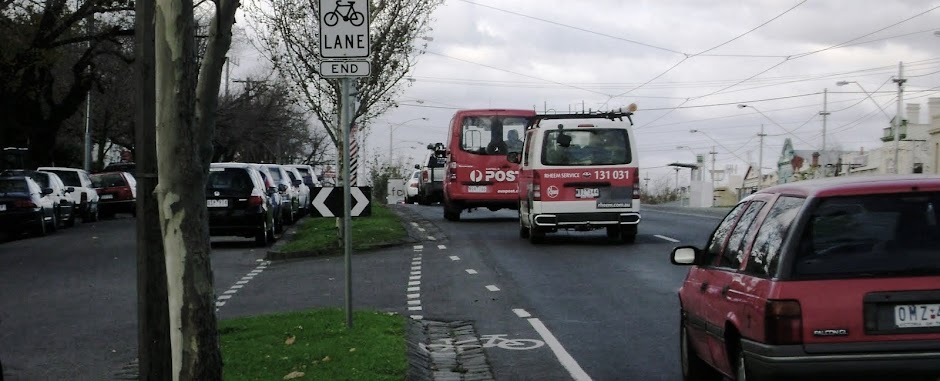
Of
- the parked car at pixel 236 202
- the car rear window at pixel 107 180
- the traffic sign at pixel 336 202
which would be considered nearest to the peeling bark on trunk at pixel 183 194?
the traffic sign at pixel 336 202

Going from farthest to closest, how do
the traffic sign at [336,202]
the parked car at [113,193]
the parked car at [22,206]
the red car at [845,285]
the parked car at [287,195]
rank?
the parked car at [113,193] → the parked car at [287,195] → the parked car at [22,206] → the traffic sign at [336,202] → the red car at [845,285]

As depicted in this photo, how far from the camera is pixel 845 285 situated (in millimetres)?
7242

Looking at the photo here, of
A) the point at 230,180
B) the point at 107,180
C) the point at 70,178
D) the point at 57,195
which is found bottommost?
the point at 57,195

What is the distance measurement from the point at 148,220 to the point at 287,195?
29667 mm

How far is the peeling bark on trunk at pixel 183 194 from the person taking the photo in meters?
7.95

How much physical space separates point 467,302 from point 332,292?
266cm

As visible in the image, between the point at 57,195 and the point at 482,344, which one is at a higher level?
the point at 57,195

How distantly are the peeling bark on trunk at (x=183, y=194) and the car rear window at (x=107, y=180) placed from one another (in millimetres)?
39187

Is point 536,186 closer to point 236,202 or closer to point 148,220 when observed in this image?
point 236,202

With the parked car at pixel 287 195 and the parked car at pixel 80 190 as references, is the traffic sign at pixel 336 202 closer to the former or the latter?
the parked car at pixel 287 195

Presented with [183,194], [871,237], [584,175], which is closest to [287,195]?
[584,175]

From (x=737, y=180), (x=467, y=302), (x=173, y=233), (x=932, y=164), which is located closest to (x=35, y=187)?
(x=467, y=302)

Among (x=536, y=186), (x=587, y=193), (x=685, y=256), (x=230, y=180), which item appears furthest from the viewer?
(x=230, y=180)

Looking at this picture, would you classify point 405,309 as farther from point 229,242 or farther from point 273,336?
point 229,242
